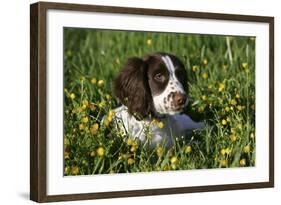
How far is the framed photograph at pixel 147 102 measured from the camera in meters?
3.33

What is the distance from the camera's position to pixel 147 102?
3.58 m

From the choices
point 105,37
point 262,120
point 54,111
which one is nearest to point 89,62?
point 105,37

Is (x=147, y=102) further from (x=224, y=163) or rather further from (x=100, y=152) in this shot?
(x=224, y=163)

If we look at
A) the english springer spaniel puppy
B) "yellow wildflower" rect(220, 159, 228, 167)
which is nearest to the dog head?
the english springer spaniel puppy

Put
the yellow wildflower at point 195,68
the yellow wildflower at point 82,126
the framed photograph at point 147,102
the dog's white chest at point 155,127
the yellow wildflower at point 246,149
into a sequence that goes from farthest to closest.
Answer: the yellow wildflower at point 246,149 < the yellow wildflower at point 195,68 < the dog's white chest at point 155,127 < the yellow wildflower at point 82,126 < the framed photograph at point 147,102

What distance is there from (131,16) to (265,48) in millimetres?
710

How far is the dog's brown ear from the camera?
3.57 metres

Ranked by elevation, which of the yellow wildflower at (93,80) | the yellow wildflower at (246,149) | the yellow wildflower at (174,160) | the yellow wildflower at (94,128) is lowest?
the yellow wildflower at (174,160)

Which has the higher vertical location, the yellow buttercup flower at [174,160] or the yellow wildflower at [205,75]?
the yellow wildflower at [205,75]

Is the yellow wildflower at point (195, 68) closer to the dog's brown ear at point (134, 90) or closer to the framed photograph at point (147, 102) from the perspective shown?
the framed photograph at point (147, 102)

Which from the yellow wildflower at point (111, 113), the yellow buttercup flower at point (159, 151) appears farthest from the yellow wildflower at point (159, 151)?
the yellow wildflower at point (111, 113)

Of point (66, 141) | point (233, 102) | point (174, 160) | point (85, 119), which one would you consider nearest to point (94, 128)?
point (85, 119)

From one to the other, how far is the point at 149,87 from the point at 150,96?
4cm

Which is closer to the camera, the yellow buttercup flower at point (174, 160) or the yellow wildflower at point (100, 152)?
the yellow wildflower at point (100, 152)
